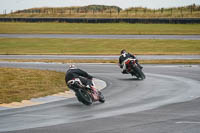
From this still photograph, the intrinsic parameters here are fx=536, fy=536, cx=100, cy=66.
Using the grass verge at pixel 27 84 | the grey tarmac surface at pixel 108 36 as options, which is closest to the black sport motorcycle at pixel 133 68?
the grass verge at pixel 27 84

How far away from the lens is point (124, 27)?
76.1 m

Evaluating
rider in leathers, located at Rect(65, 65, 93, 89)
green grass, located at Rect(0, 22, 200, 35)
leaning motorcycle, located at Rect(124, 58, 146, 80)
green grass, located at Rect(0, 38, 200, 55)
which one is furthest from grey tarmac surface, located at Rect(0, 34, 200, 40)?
rider in leathers, located at Rect(65, 65, 93, 89)

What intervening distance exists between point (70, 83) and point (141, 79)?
10048mm

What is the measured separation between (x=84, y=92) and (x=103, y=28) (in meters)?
58.0

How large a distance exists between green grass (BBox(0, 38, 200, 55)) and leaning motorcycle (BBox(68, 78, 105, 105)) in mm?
32467

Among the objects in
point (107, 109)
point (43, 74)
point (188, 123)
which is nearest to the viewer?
point (188, 123)

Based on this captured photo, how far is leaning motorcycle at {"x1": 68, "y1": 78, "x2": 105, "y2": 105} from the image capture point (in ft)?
60.8

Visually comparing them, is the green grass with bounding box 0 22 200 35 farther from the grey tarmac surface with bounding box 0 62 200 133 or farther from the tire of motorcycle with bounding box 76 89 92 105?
the tire of motorcycle with bounding box 76 89 92 105

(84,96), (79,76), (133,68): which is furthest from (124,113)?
(133,68)

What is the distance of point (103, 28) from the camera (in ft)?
251

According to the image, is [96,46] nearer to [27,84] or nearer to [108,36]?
[108,36]

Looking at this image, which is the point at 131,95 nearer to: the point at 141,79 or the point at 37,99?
the point at 37,99

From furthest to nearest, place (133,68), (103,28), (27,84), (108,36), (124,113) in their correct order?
(103,28) < (108,36) < (133,68) < (27,84) < (124,113)

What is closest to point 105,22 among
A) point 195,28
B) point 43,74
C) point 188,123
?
point 195,28
